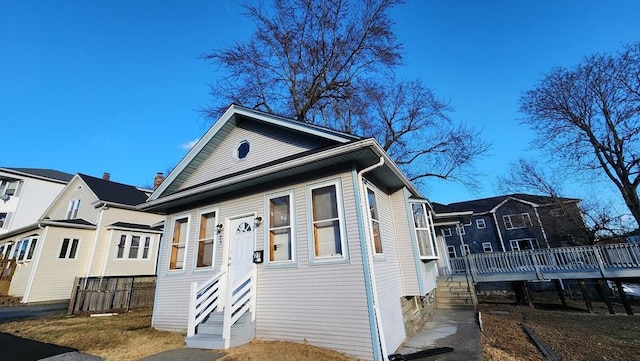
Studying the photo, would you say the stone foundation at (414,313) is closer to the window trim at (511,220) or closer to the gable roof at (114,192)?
the gable roof at (114,192)

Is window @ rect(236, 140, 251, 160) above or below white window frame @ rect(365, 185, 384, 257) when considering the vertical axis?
above

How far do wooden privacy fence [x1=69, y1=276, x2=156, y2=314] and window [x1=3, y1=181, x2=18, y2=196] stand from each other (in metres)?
25.4

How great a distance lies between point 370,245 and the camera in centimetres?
580

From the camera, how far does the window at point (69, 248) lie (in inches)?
592

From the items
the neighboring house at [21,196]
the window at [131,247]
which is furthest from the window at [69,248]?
the neighboring house at [21,196]

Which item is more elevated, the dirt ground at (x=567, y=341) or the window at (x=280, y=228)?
the window at (x=280, y=228)

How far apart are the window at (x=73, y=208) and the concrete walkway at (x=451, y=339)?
2256 cm

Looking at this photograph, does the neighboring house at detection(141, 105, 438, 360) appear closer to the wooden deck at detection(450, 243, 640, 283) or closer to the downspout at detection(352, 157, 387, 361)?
the downspout at detection(352, 157, 387, 361)

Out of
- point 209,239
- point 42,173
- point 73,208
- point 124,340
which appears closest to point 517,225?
point 209,239

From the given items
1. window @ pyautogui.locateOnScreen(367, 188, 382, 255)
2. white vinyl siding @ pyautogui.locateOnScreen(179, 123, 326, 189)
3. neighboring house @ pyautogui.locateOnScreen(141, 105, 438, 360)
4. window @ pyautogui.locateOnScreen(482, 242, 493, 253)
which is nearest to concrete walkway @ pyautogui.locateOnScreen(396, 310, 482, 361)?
neighboring house @ pyautogui.locateOnScreen(141, 105, 438, 360)

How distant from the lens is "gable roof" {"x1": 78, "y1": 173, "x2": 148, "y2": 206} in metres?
17.5

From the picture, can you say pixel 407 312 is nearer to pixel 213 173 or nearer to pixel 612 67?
pixel 213 173

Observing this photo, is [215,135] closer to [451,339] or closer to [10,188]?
[451,339]

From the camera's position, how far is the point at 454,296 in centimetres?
1309
